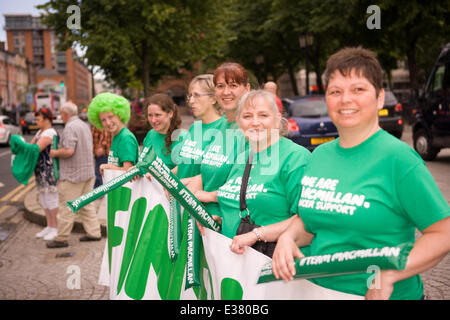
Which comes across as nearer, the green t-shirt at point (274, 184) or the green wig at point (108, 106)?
the green t-shirt at point (274, 184)

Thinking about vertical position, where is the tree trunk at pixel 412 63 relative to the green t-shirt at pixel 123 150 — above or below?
above

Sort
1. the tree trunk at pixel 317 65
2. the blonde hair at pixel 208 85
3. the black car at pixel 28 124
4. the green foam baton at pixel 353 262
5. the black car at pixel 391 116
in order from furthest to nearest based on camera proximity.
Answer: the black car at pixel 28 124
the tree trunk at pixel 317 65
the black car at pixel 391 116
the blonde hair at pixel 208 85
the green foam baton at pixel 353 262

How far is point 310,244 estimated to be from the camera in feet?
6.73

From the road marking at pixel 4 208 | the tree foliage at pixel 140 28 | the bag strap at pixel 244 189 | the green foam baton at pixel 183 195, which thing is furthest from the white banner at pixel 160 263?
the tree foliage at pixel 140 28

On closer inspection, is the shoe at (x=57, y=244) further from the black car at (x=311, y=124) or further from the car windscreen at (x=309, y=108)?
the car windscreen at (x=309, y=108)

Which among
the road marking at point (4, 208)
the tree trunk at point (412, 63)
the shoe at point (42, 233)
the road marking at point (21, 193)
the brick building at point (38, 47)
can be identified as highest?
the brick building at point (38, 47)

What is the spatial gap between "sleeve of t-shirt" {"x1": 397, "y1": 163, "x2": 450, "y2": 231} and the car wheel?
10830mm

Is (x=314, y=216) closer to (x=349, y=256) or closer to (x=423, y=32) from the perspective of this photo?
(x=349, y=256)

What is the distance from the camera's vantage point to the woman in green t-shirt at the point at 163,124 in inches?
163

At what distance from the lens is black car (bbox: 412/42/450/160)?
10.7 metres

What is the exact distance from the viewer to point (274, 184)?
2268 mm

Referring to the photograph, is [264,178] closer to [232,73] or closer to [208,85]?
[232,73]

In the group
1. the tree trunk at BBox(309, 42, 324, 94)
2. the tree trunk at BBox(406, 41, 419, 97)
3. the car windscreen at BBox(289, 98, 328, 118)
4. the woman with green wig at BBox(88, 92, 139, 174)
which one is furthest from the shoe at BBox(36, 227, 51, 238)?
the tree trunk at BBox(309, 42, 324, 94)

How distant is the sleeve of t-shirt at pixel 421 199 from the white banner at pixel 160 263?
1.26 feet
